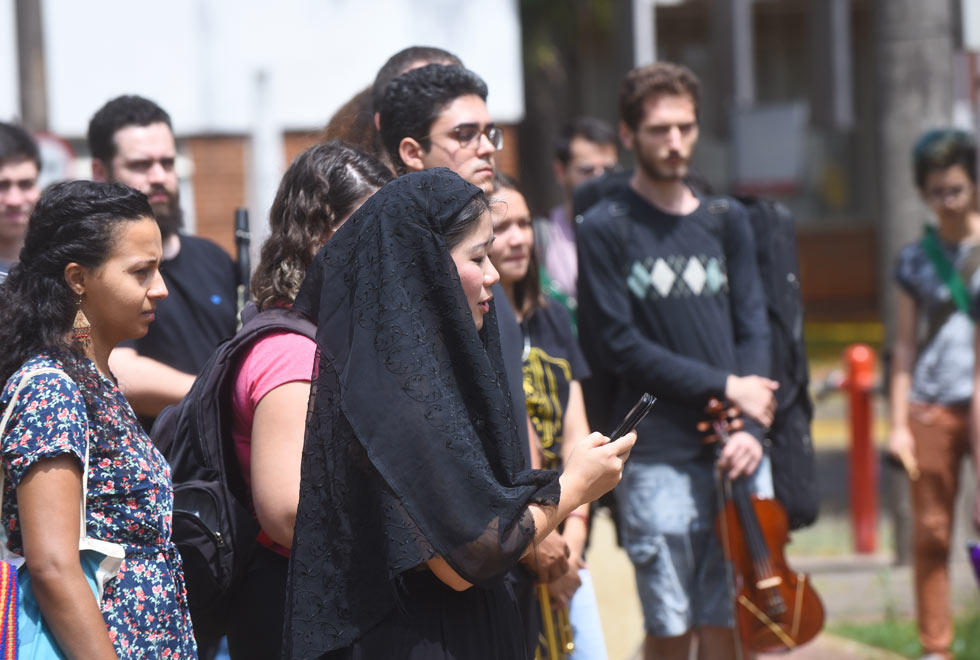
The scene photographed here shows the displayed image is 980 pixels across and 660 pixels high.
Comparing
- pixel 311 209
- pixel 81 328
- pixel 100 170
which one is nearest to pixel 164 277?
pixel 100 170

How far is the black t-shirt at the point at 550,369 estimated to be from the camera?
3.90 meters

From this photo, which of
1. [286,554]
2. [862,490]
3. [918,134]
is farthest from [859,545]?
[286,554]

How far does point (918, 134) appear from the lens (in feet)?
22.2

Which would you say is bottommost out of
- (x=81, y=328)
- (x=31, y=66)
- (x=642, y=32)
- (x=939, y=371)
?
(x=939, y=371)

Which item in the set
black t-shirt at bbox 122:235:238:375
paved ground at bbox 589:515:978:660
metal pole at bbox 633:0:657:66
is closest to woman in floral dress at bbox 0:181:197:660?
black t-shirt at bbox 122:235:238:375

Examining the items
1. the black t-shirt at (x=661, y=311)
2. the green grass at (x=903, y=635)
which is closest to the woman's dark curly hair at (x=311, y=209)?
the black t-shirt at (x=661, y=311)

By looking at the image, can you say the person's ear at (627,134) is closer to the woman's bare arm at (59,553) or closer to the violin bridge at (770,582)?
the violin bridge at (770,582)

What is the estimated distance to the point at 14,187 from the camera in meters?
4.33

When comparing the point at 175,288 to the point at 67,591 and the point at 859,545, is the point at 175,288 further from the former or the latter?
the point at 859,545

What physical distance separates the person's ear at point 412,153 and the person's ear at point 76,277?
1.16 meters

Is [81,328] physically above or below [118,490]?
above

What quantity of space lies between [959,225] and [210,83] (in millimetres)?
7115

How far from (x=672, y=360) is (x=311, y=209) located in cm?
172

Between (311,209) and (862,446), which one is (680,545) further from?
(862,446)
